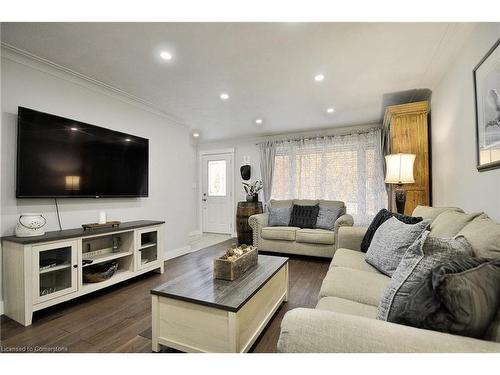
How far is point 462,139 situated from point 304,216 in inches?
89.1

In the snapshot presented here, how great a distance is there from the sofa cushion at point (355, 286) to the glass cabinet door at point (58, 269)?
82.6 inches

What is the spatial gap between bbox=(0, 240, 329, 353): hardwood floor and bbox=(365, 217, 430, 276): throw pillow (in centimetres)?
78

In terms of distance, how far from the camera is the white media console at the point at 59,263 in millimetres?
1746

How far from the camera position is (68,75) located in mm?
2340

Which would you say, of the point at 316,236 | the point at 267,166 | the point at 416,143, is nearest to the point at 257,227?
the point at 316,236

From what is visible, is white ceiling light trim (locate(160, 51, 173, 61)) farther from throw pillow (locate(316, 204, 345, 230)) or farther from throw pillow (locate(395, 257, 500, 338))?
throw pillow (locate(316, 204, 345, 230))

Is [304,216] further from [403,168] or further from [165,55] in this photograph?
[165,55]

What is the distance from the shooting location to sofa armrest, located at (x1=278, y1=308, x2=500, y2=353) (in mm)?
665

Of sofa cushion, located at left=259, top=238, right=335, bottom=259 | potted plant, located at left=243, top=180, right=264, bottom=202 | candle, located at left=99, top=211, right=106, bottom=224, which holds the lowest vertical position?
sofa cushion, located at left=259, top=238, right=335, bottom=259

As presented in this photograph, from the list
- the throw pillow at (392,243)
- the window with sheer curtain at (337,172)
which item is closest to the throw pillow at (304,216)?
the window with sheer curtain at (337,172)

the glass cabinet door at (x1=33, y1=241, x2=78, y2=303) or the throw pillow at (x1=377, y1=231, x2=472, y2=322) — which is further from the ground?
the throw pillow at (x1=377, y1=231, x2=472, y2=322)

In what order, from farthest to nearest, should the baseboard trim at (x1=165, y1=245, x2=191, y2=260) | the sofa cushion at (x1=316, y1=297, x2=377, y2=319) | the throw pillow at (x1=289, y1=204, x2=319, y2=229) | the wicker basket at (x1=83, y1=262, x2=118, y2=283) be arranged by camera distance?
1. the throw pillow at (x1=289, y1=204, x2=319, y2=229)
2. the baseboard trim at (x1=165, y1=245, x2=191, y2=260)
3. the wicker basket at (x1=83, y1=262, x2=118, y2=283)
4. the sofa cushion at (x1=316, y1=297, x2=377, y2=319)

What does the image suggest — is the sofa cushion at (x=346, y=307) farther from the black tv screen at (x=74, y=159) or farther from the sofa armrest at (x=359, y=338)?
the black tv screen at (x=74, y=159)

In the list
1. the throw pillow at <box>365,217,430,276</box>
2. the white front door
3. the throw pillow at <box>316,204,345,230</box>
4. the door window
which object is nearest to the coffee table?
the throw pillow at <box>365,217,430,276</box>
